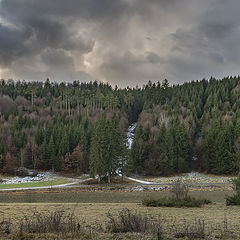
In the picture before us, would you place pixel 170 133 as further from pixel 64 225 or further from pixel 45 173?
pixel 64 225

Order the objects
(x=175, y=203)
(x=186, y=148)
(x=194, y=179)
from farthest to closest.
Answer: (x=186, y=148)
(x=194, y=179)
(x=175, y=203)

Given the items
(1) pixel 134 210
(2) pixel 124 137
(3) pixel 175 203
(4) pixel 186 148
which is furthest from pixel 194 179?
(1) pixel 134 210

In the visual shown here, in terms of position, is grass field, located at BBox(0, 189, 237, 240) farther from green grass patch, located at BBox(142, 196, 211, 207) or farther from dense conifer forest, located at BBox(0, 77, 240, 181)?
dense conifer forest, located at BBox(0, 77, 240, 181)

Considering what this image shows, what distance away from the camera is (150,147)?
87.2m

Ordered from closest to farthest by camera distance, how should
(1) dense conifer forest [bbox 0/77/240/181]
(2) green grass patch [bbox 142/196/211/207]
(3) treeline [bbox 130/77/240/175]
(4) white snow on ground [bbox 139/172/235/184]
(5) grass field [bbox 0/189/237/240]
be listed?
(5) grass field [bbox 0/189/237/240]
(2) green grass patch [bbox 142/196/211/207]
(4) white snow on ground [bbox 139/172/235/184]
(1) dense conifer forest [bbox 0/77/240/181]
(3) treeline [bbox 130/77/240/175]

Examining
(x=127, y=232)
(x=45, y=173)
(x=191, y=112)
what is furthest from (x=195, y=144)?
(x=127, y=232)

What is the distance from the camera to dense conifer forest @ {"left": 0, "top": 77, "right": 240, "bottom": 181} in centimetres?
6844

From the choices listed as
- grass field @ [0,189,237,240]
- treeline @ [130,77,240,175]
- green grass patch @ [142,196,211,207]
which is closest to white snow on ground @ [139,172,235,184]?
treeline @ [130,77,240,175]

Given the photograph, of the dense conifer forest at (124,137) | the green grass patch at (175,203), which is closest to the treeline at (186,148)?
the dense conifer forest at (124,137)

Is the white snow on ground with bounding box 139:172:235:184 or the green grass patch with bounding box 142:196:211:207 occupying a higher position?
the green grass patch with bounding box 142:196:211:207

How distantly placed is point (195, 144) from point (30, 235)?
92086 millimetres

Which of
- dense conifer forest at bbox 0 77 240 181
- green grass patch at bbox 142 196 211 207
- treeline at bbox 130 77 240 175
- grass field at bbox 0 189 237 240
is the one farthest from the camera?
treeline at bbox 130 77 240 175

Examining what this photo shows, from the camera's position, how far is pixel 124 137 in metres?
69.4

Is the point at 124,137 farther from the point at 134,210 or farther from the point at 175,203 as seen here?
the point at 134,210
